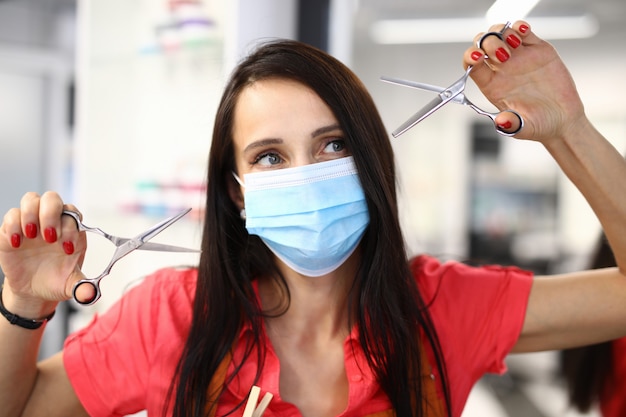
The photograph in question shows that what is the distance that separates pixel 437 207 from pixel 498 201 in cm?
62

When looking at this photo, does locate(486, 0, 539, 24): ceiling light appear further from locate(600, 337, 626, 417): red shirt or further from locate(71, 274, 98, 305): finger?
locate(71, 274, 98, 305): finger

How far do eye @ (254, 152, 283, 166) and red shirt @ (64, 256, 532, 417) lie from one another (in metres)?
0.37

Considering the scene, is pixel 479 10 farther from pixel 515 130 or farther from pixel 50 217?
pixel 50 217

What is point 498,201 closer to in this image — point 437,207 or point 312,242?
point 437,207

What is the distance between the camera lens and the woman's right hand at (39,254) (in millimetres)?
1005

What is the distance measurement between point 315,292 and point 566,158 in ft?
1.92

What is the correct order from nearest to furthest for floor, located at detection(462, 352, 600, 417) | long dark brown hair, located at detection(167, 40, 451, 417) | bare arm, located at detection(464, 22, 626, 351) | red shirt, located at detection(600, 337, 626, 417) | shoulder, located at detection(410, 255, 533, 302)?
bare arm, located at detection(464, 22, 626, 351), long dark brown hair, located at detection(167, 40, 451, 417), shoulder, located at detection(410, 255, 533, 302), red shirt, located at detection(600, 337, 626, 417), floor, located at detection(462, 352, 600, 417)

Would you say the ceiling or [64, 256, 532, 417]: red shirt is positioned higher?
the ceiling

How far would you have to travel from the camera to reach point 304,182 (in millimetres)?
1162

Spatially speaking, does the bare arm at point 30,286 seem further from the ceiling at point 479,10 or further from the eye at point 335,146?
the ceiling at point 479,10

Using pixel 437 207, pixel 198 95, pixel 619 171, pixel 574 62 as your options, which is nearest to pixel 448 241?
pixel 437 207

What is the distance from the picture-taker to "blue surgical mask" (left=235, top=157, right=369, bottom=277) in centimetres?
116

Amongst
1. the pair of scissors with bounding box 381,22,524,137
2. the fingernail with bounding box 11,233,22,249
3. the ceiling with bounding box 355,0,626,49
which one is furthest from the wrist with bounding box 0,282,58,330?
the ceiling with bounding box 355,0,626,49

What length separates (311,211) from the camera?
1164mm
